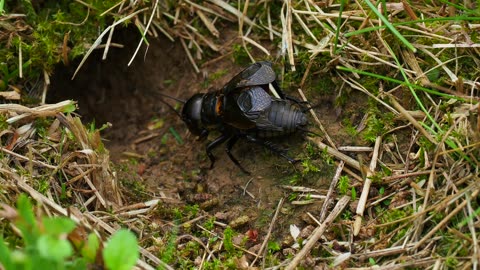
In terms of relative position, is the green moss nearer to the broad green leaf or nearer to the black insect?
the black insect

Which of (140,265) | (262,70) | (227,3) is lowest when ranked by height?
(140,265)

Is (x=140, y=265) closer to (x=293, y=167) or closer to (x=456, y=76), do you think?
(x=293, y=167)

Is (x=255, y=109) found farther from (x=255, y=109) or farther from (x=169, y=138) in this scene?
(x=169, y=138)

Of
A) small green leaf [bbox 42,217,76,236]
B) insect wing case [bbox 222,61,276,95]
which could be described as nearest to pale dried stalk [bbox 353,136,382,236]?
insect wing case [bbox 222,61,276,95]

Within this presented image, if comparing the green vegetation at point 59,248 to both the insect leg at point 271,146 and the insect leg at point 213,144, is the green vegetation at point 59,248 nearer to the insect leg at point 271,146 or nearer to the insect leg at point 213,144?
the insect leg at point 271,146

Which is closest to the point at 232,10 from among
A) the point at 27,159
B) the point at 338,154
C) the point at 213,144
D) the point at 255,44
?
the point at 255,44

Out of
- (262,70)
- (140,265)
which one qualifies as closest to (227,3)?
(262,70)

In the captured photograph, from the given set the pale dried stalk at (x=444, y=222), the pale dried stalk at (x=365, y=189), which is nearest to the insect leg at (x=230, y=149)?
the pale dried stalk at (x=365, y=189)
